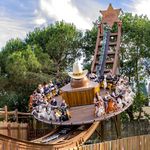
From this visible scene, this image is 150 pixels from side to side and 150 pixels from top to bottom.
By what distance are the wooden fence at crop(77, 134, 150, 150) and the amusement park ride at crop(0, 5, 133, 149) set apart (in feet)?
3.23

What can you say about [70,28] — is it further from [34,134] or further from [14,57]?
[34,134]

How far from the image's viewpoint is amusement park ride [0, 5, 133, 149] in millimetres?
14227

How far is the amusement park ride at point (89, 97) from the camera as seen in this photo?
14227 millimetres

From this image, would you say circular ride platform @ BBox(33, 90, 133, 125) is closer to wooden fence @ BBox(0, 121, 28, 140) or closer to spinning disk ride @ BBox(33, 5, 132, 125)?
spinning disk ride @ BBox(33, 5, 132, 125)

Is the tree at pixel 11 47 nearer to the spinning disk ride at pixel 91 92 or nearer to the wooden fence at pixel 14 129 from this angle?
the spinning disk ride at pixel 91 92

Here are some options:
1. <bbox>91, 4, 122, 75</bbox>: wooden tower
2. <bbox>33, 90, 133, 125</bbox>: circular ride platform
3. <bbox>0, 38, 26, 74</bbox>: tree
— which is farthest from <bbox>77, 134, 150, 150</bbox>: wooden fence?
<bbox>0, 38, 26, 74</bbox>: tree

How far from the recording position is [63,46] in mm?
28406

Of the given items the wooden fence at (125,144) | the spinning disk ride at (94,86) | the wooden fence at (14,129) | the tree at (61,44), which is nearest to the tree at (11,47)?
the tree at (61,44)

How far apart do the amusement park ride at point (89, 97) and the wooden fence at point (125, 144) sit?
983 mm

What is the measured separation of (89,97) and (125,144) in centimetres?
507

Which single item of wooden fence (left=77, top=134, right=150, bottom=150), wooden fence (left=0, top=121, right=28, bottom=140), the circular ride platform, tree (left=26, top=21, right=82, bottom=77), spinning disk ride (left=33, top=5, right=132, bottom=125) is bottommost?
wooden fence (left=77, top=134, right=150, bottom=150)

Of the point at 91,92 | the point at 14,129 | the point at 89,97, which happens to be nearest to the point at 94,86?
the point at 91,92

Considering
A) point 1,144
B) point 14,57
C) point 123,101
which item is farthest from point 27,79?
point 1,144

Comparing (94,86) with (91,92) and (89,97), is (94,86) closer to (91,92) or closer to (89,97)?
(91,92)
